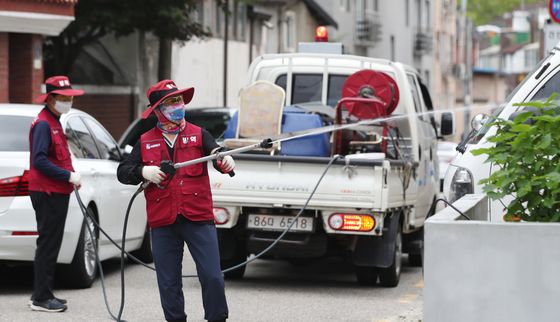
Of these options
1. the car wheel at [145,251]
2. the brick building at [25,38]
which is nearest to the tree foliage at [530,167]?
the car wheel at [145,251]


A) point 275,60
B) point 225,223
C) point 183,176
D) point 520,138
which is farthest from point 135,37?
point 520,138

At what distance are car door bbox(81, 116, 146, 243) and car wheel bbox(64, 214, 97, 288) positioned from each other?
51 centimetres

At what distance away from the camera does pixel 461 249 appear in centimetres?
608

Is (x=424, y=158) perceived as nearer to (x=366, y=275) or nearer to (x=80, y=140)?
(x=366, y=275)

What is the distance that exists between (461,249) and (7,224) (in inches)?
246

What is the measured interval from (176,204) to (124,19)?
1904 cm

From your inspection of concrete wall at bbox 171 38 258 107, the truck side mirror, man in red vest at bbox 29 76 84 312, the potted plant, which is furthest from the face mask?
concrete wall at bbox 171 38 258 107

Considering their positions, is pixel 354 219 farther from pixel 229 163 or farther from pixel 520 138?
pixel 520 138

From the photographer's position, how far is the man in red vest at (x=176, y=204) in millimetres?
8625

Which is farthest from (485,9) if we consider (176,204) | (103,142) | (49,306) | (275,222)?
(176,204)

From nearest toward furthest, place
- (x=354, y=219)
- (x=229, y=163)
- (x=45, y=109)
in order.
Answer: (x=229, y=163), (x=45, y=109), (x=354, y=219)

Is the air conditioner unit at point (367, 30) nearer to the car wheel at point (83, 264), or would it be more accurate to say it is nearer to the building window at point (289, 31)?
the building window at point (289, 31)

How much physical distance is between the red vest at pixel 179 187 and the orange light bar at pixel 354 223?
355 cm

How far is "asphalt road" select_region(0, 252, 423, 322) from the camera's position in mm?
10758
